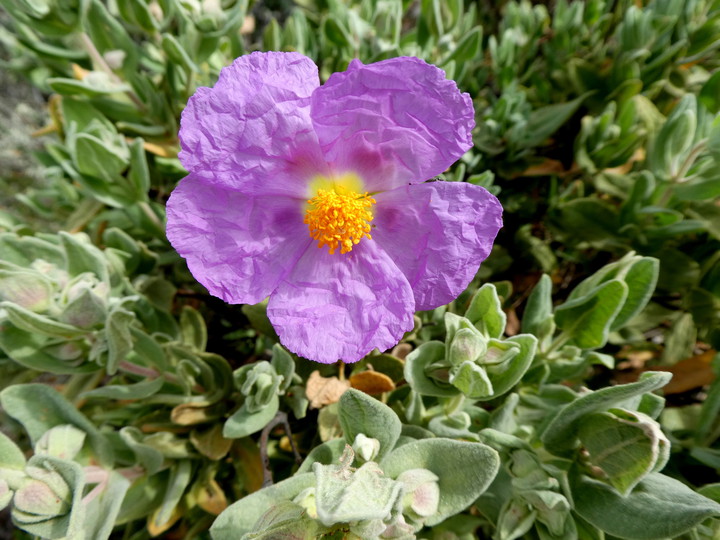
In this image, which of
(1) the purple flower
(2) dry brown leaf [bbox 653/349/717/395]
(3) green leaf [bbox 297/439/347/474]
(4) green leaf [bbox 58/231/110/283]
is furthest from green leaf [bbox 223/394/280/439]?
(2) dry brown leaf [bbox 653/349/717/395]

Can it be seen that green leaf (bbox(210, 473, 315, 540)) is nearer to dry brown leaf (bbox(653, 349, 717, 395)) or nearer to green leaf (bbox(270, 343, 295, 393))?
green leaf (bbox(270, 343, 295, 393))

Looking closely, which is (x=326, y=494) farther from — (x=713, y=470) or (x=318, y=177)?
(x=713, y=470)

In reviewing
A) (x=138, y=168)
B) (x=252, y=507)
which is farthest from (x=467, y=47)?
(x=252, y=507)

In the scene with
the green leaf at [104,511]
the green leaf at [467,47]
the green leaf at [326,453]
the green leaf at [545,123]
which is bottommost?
the green leaf at [104,511]

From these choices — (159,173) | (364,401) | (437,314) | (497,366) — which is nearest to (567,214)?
(437,314)

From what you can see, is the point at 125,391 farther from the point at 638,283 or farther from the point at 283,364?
the point at 638,283

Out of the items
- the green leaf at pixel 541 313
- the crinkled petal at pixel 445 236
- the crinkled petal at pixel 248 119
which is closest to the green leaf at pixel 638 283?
the green leaf at pixel 541 313

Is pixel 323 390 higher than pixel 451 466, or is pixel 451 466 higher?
pixel 451 466

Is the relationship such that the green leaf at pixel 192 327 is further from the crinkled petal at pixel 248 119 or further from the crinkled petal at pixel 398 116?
the crinkled petal at pixel 398 116
